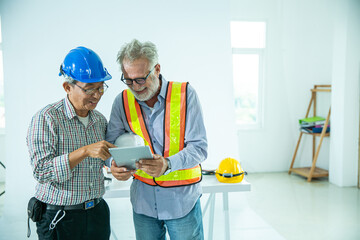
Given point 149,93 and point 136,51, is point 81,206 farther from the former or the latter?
point 136,51

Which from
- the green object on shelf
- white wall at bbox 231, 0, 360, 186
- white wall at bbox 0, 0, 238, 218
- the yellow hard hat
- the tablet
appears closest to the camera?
the tablet

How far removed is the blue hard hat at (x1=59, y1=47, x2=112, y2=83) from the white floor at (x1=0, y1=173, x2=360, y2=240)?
91.0 inches

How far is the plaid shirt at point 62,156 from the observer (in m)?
1.31

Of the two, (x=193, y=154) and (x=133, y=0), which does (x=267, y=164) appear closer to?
(x=133, y=0)

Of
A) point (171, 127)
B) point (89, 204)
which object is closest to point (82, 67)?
point (171, 127)

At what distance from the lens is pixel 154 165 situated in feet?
4.57

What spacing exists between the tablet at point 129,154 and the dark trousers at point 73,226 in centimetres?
30

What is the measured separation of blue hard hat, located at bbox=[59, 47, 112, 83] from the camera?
4.58 ft

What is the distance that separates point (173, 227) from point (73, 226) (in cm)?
48

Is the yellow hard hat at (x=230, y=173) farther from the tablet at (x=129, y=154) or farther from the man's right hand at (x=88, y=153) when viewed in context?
the man's right hand at (x=88, y=153)

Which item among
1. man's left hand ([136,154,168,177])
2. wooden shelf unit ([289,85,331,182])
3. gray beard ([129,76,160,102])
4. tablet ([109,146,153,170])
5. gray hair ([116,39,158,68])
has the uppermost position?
gray hair ([116,39,158,68])

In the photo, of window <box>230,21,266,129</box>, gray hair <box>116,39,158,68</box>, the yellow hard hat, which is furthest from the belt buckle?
window <box>230,21,266,129</box>

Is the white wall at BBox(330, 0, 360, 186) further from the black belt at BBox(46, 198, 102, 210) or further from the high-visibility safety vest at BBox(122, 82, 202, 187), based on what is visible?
the black belt at BBox(46, 198, 102, 210)

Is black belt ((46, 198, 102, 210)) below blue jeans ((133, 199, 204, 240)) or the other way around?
the other way around
